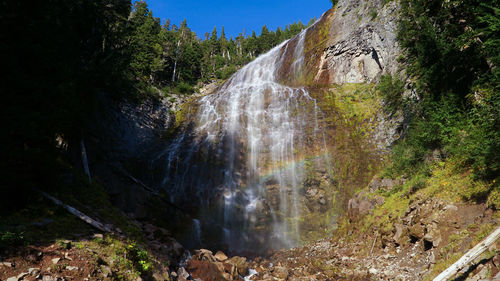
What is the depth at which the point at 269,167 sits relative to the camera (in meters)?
19.9

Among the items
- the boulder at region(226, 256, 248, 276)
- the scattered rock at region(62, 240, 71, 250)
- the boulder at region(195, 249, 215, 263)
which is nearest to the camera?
the scattered rock at region(62, 240, 71, 250)

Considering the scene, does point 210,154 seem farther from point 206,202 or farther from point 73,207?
point 73,207

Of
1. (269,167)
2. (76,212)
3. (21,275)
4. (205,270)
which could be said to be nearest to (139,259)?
(76,212)

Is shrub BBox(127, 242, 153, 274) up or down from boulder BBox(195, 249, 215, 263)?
up

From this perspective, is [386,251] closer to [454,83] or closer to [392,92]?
[454,83]

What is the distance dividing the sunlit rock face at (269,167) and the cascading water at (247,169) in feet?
0.22

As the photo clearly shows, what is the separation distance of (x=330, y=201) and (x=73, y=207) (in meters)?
14.8

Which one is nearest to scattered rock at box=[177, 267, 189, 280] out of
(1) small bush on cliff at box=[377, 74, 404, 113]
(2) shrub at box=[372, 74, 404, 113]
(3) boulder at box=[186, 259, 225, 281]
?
(3) boulder at box=[186, 259, 225, 281]

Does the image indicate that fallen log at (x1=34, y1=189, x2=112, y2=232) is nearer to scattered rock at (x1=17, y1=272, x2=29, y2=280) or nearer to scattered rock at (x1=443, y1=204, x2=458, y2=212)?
scattered rock at (x1=17, y1=272, x2=29, y2=280)

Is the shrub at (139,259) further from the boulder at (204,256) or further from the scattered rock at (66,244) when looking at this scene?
the boulder at (204,256)

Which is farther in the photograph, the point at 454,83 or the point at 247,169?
the point at 247,169

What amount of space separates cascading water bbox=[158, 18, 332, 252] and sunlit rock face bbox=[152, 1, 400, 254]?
68 mm

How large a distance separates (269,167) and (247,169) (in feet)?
5.76

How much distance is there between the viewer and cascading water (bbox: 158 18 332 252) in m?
17.5
